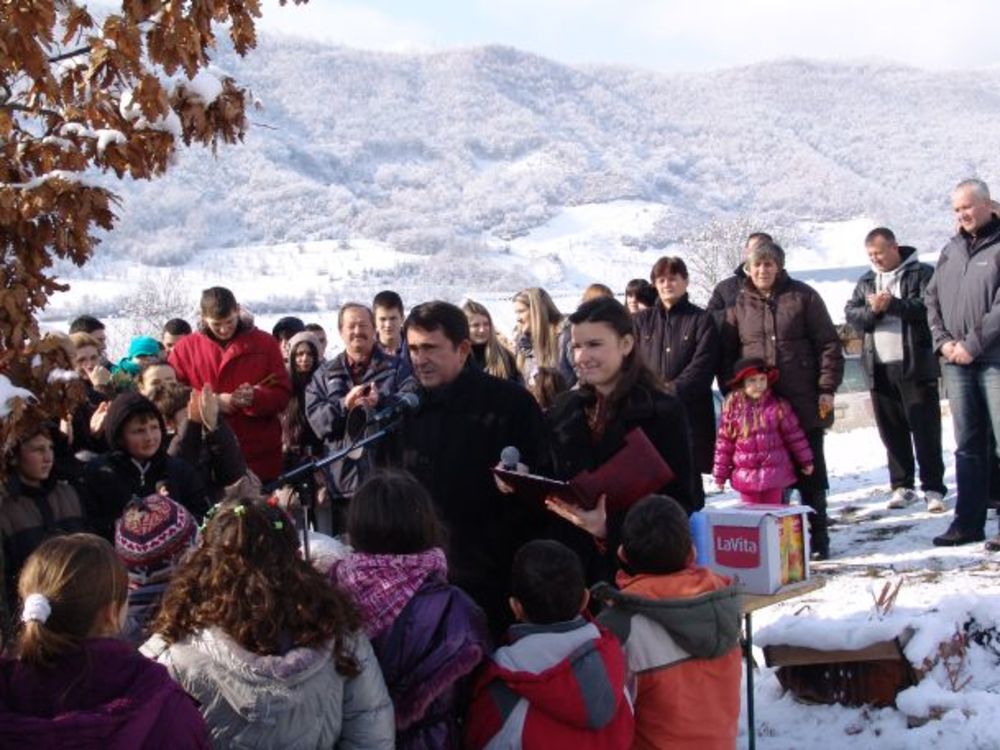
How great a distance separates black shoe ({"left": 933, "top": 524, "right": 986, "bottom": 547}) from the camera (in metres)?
6.69

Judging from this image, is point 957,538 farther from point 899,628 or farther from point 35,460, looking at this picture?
point 35,460

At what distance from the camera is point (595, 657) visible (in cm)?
322

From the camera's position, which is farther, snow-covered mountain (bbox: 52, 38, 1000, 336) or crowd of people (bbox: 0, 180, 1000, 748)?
snow-covered mountain (bbox: 52, 38, 1000, 336)

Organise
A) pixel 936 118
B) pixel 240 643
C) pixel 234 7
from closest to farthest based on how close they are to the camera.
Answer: pixel 240 643, pixel 234 7, pixel 936 118

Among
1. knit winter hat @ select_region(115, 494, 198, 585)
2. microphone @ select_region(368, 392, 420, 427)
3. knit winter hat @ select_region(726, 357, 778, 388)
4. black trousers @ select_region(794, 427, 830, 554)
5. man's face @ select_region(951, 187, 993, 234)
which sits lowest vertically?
black trousers @ select_region(794, 427, 830, 554)

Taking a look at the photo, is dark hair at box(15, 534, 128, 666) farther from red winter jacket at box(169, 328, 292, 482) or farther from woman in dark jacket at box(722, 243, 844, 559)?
woman in dark jacket at box(722, 243, 844, 559)

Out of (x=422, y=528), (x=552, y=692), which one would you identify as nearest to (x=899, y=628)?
(x=552, y=692)

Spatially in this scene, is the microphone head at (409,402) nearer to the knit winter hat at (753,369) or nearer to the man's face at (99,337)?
the knit winter hat at (753,369)

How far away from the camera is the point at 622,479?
3654mm

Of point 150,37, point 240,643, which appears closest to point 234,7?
point 150,37

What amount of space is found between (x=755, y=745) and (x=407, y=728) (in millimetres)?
2048

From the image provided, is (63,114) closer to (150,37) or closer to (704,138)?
(150,37)

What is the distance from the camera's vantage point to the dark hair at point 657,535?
357 centimetres

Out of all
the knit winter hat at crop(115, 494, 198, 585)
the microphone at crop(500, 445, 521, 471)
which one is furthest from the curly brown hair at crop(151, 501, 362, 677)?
the microphone at crop(500, 445, 521, 471)
